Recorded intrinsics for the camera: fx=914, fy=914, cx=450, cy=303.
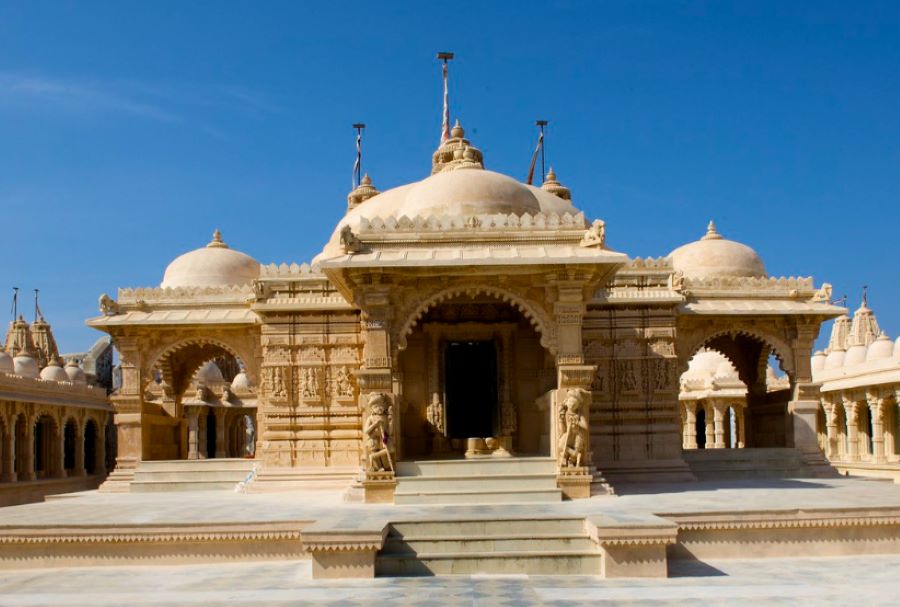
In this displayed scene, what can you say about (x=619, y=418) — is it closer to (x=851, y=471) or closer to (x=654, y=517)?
(x=654, y=517)

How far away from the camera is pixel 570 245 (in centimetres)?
1409

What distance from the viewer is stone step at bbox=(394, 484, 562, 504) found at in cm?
1281

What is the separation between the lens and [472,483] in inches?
523

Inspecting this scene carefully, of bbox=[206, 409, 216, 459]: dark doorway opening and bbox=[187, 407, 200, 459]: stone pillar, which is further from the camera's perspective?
bbox=[206, 409, 216, 459]: dark doorway opening

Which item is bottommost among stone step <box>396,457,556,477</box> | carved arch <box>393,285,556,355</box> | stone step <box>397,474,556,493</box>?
stone step <box>397,474,556,493</box>

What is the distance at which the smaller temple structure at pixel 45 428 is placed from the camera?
24734 mm

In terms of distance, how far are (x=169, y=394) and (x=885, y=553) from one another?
58.2ft

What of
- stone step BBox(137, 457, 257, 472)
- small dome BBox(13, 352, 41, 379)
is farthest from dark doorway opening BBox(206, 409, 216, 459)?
stone step BBox(137, 457, 257, 472)

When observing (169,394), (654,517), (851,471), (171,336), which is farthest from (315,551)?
(851,471)

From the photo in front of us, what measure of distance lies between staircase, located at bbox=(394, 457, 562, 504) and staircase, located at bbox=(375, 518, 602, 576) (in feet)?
6.90

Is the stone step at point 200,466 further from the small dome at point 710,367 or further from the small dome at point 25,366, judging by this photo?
the small dome at point 710,367

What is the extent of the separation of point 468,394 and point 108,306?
8120mm

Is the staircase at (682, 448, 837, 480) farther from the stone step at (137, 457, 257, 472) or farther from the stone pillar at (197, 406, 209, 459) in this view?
the stone pillar at (197, 406, 209, 459)

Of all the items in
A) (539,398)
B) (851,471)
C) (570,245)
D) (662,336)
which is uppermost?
(570,245)
